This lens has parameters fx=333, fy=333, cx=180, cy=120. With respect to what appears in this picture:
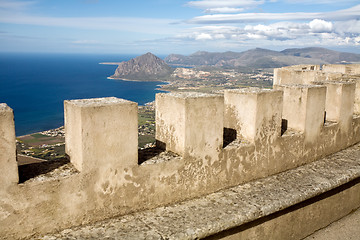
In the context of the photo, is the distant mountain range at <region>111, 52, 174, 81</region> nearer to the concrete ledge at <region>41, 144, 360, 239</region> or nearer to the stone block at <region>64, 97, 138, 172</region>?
the concrete ledge at <region>41, 144, 360, 239</region>

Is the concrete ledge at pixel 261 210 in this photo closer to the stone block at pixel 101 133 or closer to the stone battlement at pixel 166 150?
the stone battlement at pixel 166 150

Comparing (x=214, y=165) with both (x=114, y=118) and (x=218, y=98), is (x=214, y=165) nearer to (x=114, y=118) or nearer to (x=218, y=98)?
(x=218, y=98)

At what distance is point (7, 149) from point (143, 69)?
16965 cm

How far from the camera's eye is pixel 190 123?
3.51 meters

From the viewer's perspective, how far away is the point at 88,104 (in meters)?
3.02

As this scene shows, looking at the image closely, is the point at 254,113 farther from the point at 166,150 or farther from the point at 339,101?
the point at 339,101

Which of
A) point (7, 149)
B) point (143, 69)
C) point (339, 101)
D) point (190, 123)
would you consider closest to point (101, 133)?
point (7, 149)

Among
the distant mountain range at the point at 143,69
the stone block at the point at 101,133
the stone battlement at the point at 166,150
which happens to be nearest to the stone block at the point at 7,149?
the stone battlement at the point at 166,150

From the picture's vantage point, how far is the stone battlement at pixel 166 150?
274cm

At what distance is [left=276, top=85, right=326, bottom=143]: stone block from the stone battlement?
0.05ft

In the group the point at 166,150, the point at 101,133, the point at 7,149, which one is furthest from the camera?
the point at 166,150

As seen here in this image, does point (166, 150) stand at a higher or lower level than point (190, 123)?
lower

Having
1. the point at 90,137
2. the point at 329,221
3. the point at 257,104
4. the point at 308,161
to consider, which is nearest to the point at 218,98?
the point at 257,104

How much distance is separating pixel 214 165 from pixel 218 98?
0.77 meters
